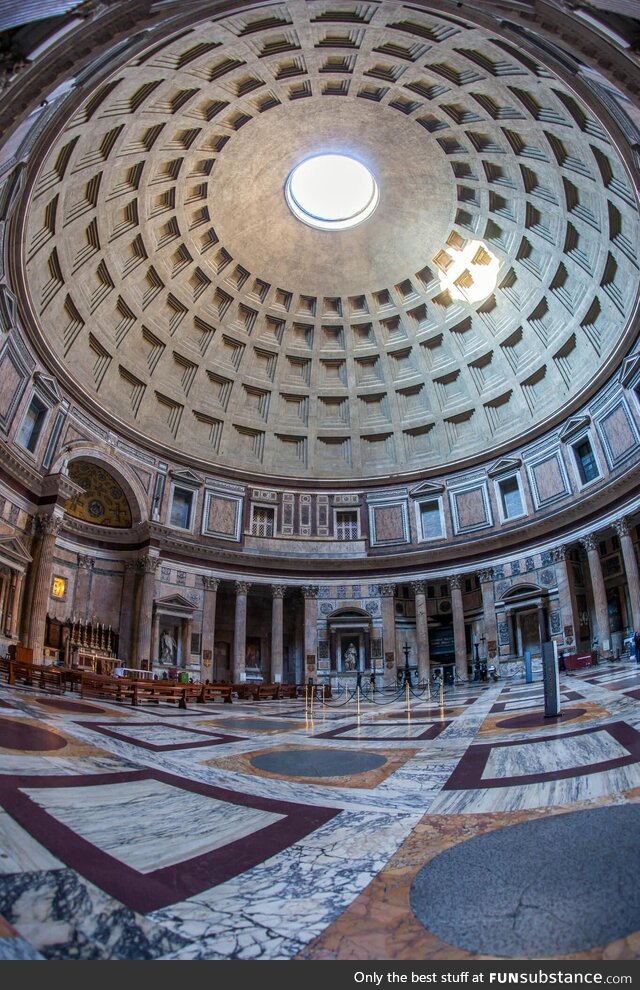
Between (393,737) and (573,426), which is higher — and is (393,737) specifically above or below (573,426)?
below

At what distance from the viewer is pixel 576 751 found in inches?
225

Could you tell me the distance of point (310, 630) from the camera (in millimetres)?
35781

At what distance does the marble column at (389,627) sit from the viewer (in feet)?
112

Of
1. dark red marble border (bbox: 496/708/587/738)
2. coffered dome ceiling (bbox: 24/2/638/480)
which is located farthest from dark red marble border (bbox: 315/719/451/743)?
coffered dome ceiling (bbox: 24/2/638/480)

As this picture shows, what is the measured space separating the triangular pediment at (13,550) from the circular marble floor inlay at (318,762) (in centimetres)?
2096

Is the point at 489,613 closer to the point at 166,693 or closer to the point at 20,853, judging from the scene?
the point at 166,693

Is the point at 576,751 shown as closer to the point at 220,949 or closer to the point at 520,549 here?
the point at 220,949

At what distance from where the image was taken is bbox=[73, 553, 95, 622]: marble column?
29.6 metres

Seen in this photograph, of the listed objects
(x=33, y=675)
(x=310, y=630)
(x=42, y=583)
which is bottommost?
(x=33, y=675)

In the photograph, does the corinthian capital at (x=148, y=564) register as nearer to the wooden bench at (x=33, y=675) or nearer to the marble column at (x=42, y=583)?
the marble column at (x=42, y=583)

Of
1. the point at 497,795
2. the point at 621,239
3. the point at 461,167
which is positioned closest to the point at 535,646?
the point at 621,239

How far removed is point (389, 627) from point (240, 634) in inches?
377

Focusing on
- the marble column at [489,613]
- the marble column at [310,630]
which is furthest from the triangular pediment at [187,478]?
the marble column at [489,613]

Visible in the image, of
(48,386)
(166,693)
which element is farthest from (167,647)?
(48,386)
